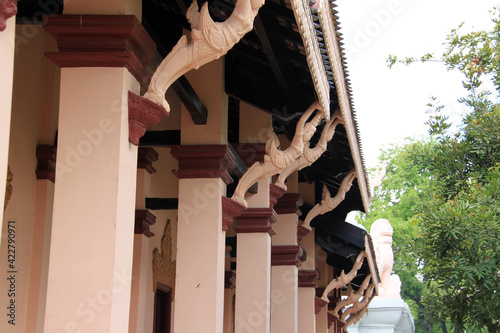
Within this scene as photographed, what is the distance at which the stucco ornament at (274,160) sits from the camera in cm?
913

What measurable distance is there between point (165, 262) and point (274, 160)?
10.9ft

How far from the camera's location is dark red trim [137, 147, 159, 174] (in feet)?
36.3

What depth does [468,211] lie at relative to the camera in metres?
12.5

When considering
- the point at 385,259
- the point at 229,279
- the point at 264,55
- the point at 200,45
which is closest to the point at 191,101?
the point at 264,55

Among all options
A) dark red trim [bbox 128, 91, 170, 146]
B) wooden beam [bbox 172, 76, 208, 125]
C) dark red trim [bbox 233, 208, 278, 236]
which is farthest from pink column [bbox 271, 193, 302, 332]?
dark red trim [bbox 128, 91, 170, 146]

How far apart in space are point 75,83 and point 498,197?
849cm

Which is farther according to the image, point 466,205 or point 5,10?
point 466,205

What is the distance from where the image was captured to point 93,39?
5922mm

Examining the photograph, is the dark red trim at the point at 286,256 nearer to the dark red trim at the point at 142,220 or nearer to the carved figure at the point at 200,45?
the dark red trim at the point at 142,220

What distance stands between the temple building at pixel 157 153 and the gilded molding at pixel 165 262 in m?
0.04

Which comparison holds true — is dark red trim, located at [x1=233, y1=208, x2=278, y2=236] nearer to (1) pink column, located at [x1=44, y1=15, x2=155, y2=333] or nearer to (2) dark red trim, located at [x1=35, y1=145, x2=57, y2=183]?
(2) dark red trim, located at [x1=35, y1=145, x2=57, y2=183]

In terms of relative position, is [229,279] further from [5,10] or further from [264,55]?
[5,10]

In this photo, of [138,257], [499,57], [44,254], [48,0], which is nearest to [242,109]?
[138,257]

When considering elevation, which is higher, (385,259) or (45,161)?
(385,259)
